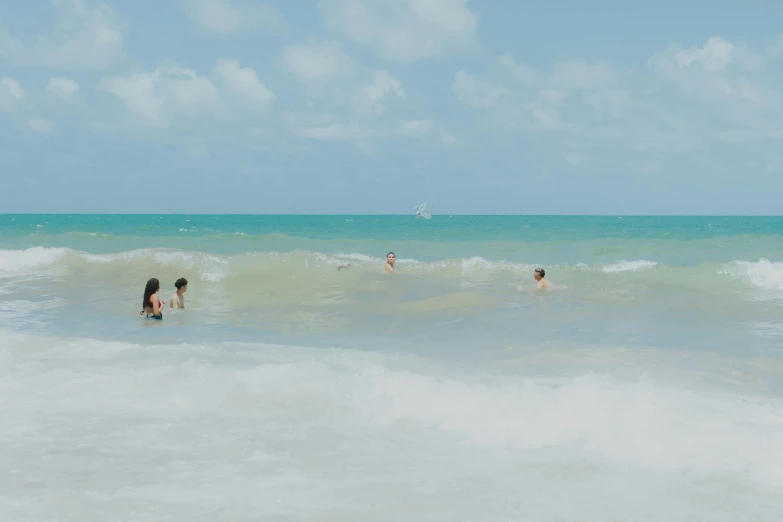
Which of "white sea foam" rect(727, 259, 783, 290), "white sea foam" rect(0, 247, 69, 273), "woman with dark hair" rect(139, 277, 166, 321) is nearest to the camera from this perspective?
"woman with dark hair" rect(139, 277, 166, 321)

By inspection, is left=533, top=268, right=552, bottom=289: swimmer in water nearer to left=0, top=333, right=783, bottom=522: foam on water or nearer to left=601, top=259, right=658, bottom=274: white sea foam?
left=601, top=259, right=658, bottom=274: white sea foam

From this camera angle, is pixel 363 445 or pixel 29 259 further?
pixel 29 259

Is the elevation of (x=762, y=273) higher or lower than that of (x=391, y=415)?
higher

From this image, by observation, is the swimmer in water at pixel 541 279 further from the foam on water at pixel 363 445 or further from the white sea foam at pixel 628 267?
the foam on water at pixel 363 445

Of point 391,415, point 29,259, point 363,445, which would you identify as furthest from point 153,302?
point 29,259

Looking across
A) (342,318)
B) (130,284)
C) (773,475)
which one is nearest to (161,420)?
(773,475)

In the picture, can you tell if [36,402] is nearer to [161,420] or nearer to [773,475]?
[161,420]

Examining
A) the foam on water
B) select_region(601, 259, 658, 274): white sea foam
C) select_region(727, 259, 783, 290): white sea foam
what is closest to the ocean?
the foam on water

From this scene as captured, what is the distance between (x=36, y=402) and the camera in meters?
6.37

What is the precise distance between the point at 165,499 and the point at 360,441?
5.65ft

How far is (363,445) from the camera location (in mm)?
5602

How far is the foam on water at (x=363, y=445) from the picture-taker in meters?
4.55

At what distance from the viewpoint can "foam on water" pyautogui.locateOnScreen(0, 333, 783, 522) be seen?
4551mm

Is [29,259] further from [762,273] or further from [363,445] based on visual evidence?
[762,273]
